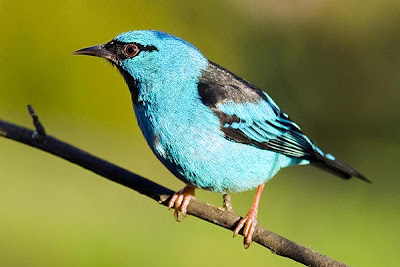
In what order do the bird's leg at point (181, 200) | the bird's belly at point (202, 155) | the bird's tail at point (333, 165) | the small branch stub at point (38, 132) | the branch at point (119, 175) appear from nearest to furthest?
the branch at point (119, 175) → the small branch stub at point (38, 132) → the bird's belly at point (202, 155) → the bird's leg at point (181, 200) → the bird's tail at point (333, 165)

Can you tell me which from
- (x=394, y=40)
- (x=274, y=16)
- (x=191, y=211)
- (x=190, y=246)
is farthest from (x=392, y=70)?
(x=191, y=211)

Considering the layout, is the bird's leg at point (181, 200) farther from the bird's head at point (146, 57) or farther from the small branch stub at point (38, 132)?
the small branch stub at point (38, 132)

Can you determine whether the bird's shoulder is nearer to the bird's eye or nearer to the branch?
the bird's eye

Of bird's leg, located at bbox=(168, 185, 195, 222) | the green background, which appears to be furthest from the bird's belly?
the green background

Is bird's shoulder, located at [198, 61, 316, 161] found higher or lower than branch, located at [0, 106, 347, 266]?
higher

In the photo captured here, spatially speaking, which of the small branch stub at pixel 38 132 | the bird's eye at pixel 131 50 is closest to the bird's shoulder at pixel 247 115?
the bird's eye at pixel 131 50

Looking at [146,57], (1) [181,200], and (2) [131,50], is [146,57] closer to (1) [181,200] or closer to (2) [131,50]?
(2) [131,50]

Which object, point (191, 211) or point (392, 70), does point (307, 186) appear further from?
point (191, 211)
